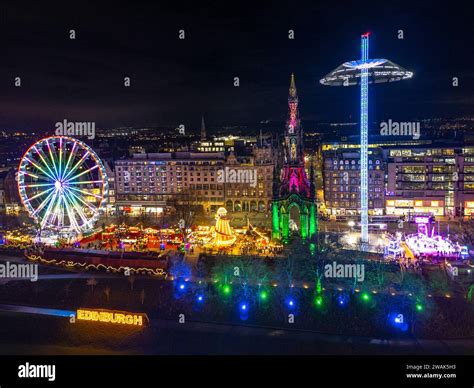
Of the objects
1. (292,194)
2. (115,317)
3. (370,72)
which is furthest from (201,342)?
(370,72)

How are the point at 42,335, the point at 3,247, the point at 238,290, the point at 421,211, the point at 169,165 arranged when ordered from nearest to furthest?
the point at 42,335, the point at 238,290, the point at 3,247, the point at 421,211, the point at 169,165

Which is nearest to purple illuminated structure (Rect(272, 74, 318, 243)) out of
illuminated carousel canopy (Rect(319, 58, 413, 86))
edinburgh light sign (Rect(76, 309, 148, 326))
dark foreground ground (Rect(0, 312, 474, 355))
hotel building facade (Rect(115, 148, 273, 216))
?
illuminated carousel canopy (Rect(319, 58, 413, 86))

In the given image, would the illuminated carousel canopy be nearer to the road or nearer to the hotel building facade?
the hotel building facade

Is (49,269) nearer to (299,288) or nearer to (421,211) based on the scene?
(299,288)

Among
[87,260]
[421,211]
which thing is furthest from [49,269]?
[421,211]

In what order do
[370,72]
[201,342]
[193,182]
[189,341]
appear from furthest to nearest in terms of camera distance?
[193,182] → [370,72] → [189,341] → [201,342]

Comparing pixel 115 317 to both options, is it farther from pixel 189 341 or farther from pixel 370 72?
pixel 370 72
